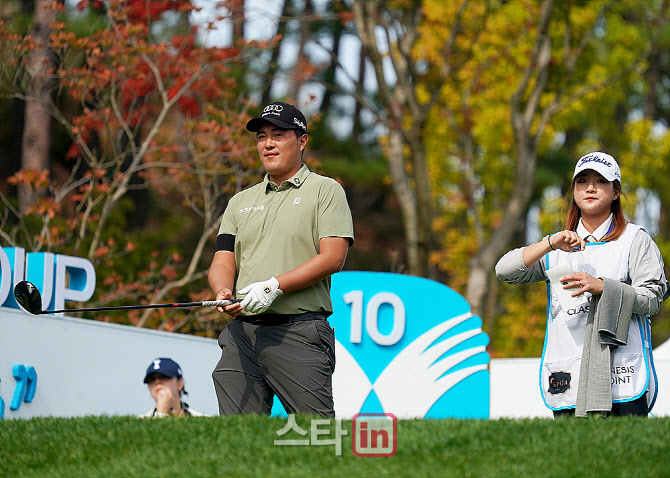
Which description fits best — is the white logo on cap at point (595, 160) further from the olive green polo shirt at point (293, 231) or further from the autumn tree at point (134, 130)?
the autumn tree at point (134, 130)

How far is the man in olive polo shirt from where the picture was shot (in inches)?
197

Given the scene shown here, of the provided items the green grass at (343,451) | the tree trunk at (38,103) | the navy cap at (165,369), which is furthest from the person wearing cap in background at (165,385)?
the tree trunk at (38,103)

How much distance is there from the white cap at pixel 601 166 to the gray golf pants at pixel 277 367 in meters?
1.47

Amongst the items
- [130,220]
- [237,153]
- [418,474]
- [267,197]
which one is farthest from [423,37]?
[418,474]

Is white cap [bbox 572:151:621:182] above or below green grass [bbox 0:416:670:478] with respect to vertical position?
above

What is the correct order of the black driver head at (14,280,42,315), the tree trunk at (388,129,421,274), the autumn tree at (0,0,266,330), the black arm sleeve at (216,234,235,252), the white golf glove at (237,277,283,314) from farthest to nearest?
the tree trunk at (388,129,421,274), the autumn tree at (0,0,266,330), the black driver head at (14,280,42,315), the black arm sleeve at (216,234,235,252), the white golf glove at (237,277,283,314)

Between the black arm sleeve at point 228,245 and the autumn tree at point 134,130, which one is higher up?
the autumn tree at point 134,130

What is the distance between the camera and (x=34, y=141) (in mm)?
16312

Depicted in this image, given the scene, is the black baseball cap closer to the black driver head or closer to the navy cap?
the black driver head

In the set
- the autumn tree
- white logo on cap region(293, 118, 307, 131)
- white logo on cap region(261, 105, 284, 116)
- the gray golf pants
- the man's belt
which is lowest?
the gray golf pants

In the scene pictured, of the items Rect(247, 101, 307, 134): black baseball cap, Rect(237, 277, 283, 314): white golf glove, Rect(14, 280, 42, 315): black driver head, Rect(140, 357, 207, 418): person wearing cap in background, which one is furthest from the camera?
Rect(140, 357, 207, 418): person wearing cap in background

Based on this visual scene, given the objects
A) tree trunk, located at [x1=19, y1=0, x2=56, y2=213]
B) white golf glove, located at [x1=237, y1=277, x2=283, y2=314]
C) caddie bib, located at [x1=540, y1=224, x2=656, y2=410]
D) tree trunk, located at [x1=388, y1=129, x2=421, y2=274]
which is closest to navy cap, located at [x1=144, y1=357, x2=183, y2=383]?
white golf glove, located at [x1=237, y1=277, x2=283, y2=314]

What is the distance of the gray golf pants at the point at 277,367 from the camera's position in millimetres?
5000

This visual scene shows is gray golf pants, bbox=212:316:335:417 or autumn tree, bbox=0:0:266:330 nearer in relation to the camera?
gray golf pants, bbox=212:316:335:417
